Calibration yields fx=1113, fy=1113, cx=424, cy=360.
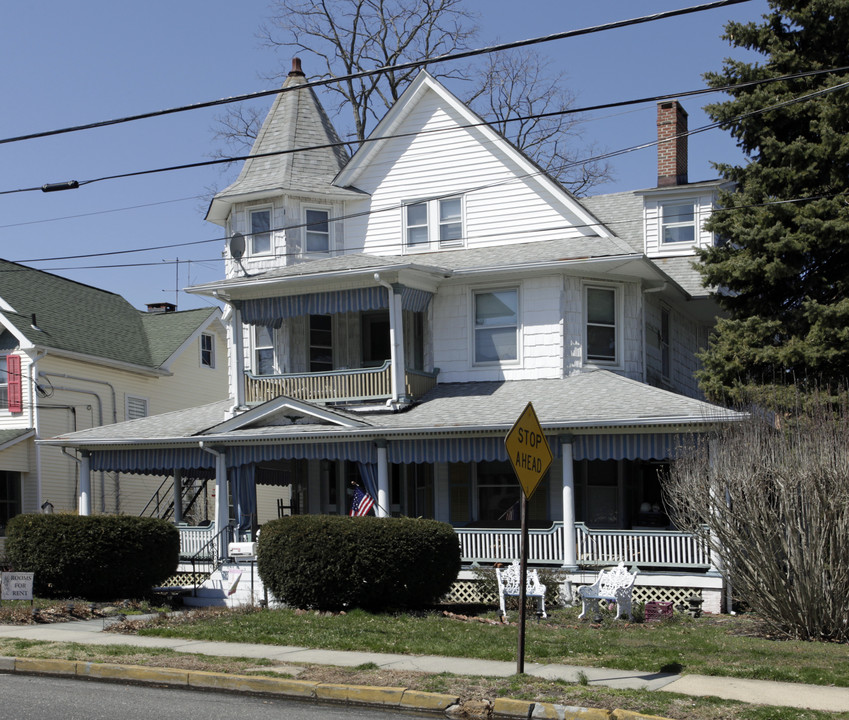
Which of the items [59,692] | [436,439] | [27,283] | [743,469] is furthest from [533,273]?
[27,283]

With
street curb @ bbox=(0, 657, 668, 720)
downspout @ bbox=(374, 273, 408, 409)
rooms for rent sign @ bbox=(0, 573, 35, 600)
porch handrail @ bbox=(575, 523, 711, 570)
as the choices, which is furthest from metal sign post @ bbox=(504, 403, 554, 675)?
downspout @ bbox=(374, 273, 408, 409)

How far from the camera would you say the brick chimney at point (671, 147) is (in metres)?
27.4

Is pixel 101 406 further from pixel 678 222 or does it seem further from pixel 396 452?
pixel 678 222

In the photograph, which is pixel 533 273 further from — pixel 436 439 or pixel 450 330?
pixel 436 439

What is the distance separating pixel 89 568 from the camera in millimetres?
19422

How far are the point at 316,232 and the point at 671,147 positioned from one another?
898cm

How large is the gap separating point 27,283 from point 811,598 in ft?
86.7

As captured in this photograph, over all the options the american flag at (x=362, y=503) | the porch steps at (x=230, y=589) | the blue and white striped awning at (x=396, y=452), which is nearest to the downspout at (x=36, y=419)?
the blue and white striped awning at (x=396, y=452)

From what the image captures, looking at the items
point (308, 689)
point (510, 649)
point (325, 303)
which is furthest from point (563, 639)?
point (325, 303)

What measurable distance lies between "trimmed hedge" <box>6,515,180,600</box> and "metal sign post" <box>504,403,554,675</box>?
1008cm

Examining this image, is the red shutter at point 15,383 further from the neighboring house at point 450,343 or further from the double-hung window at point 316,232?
the double-hung window at point 316,232

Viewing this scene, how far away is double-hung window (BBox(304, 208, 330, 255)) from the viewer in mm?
26484

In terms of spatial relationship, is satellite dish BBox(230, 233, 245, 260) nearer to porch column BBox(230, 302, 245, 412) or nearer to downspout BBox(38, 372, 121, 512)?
porch column BBox(230, 302, 245, 412)

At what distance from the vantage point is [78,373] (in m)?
32.4
